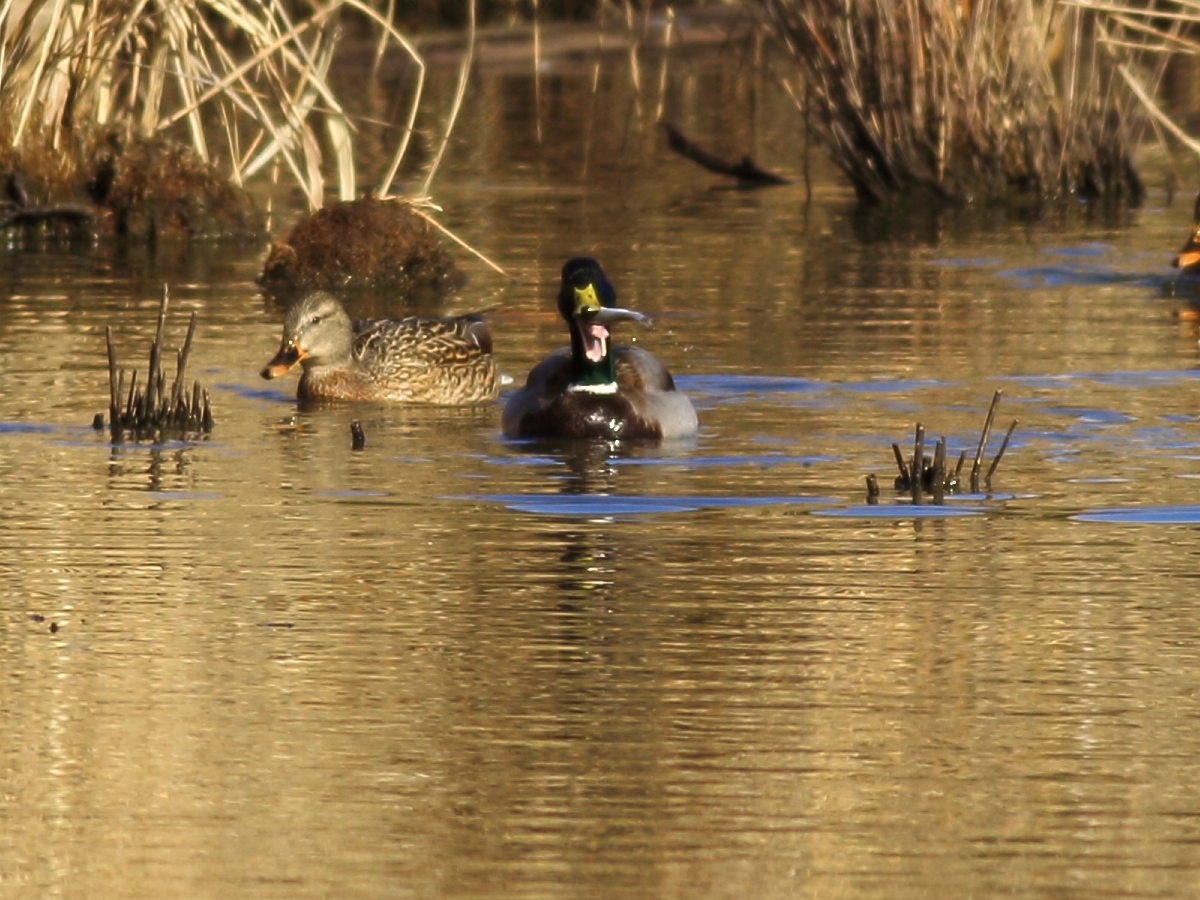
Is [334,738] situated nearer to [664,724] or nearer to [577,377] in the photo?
[664,724]

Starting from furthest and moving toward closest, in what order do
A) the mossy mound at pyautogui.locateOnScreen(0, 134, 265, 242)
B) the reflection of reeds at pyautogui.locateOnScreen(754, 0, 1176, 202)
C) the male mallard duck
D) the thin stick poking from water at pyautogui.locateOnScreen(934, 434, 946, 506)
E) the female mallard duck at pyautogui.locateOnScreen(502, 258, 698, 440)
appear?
the reflection of reeds at pyautogui.locateOnScreen(754, 0, 1176, 202) → the mossy mound at pyautogui.locateOnScreen(0, 134, 265, 242) → the male mallard duck → the female mallard duck at pyautogui.locateOnScreen(502, 258, 698, 440) → the thin stick poking from water at pyautogui.locateOnScreen(934, 434, 946, 506)

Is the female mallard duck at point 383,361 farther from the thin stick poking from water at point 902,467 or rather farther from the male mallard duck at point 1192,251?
the male mallard duck at point 1192,251

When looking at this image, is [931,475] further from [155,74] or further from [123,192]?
[123,192]

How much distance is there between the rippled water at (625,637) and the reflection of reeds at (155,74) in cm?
159

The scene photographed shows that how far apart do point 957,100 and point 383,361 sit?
8.23 m

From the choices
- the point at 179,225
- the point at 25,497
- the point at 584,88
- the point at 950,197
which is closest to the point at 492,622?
the point at 25,497

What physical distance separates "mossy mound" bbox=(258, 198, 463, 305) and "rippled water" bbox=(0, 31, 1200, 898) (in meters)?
2.40

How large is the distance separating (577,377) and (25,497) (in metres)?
2.56

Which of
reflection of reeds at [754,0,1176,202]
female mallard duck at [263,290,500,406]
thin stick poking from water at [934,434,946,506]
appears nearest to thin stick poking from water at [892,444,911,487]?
thin stick poking from water at [934,434,946,506]

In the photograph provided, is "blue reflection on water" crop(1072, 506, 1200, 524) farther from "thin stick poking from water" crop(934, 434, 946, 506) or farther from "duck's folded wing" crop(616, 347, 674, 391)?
"duck's folded wing" crop(616, 347, 674, 391)

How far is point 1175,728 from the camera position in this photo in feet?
20.5

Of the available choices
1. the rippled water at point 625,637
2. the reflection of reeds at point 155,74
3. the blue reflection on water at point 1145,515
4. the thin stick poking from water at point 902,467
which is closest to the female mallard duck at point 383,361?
the rippled water at point 625,637

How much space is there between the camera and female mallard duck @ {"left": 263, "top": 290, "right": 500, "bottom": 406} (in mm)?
12281

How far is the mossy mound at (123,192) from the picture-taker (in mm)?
17875
